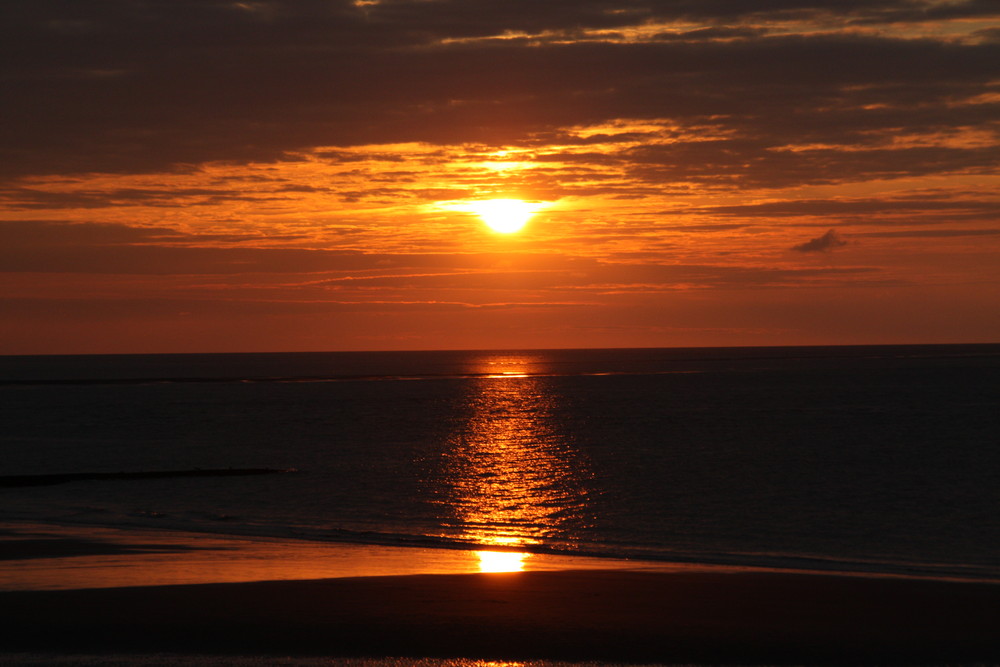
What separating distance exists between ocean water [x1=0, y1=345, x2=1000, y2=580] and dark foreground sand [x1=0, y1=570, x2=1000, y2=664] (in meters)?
6.26

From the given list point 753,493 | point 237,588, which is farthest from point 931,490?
point 237,588

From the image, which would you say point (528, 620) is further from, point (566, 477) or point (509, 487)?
point (566, 477)

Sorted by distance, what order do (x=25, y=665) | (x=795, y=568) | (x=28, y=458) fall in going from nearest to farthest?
(x=25, y=665), (x=795, y=568), (x=28, y=458)

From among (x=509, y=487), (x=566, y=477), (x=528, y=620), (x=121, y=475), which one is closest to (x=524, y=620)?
(x=528, y=620)

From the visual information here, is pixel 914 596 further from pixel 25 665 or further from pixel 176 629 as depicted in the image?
pixel 25 665

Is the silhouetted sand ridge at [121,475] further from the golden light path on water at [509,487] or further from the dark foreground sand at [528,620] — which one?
the dark foreground sand at [528,620]

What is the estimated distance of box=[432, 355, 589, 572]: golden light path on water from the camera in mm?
31062

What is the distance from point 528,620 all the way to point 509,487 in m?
30.5

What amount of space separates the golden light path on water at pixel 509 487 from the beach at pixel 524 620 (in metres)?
4.26

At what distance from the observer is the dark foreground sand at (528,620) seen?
1445 cm

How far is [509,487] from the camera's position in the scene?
153ft

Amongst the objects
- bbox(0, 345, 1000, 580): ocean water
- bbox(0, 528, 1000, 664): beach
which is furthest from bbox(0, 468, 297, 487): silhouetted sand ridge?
bbox(0, 528, 1000, 664): beach

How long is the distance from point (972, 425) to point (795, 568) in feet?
215

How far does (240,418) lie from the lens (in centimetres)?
10194
